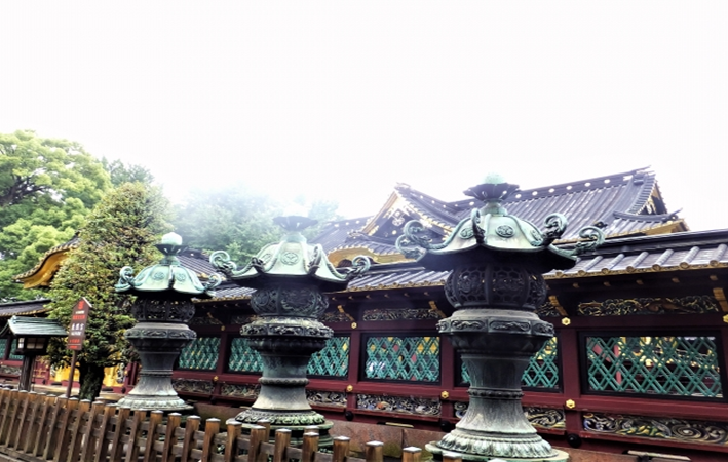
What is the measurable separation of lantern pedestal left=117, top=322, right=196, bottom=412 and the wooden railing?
3.95ft

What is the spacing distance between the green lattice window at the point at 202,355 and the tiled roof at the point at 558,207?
21.2 feet

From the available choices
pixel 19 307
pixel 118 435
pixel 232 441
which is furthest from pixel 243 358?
pixel 19 307

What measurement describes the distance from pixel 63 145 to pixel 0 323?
13.0 meters

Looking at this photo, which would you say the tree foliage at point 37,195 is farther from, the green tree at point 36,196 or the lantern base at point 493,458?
the lantern base at point 493,458

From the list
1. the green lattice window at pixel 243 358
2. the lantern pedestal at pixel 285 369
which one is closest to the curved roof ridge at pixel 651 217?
the lantern pedestal at pixel 285 369

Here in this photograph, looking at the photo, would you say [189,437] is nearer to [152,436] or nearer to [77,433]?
[152,436]

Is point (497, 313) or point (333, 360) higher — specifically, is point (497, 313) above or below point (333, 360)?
above

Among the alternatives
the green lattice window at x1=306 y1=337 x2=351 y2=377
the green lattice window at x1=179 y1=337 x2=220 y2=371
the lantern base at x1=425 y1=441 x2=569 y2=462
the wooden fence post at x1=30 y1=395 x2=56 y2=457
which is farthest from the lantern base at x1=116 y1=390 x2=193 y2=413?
the lantern base at x1=425 y1=441 x2=569 y2=462

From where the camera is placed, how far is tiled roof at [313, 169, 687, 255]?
15300 mm

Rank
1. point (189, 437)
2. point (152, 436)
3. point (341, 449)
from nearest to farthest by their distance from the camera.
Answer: point (341, 449), point (189, 437), point (152, 436)

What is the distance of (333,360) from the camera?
10016 millimetres

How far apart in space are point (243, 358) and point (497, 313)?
8320mm

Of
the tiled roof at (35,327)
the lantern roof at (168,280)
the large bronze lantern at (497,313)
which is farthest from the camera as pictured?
the tiled roof at (35,327)

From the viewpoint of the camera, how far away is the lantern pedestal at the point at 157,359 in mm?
7898
